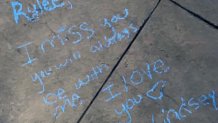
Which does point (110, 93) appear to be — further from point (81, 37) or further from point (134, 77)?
point (81, 37)

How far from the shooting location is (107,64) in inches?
150

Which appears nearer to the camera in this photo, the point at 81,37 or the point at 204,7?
the point at 81,37

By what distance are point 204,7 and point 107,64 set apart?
1123 millimetres

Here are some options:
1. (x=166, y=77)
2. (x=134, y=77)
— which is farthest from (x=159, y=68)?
(x=134, y=77)

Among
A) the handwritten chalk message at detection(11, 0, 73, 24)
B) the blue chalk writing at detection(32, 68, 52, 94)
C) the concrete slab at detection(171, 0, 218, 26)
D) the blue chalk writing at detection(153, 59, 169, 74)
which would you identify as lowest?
the blue chalk writing at detection(153, 59, 169, 74)

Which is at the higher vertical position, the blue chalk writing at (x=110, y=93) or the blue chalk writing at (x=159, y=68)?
the blue chalk writing at (x=159, y=68)

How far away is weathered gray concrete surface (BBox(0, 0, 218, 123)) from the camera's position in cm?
364

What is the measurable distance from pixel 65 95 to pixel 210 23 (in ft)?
5.09

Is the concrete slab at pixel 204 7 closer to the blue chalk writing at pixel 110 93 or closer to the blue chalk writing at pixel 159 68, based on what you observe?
the blue chalk writing at pixel 159 68

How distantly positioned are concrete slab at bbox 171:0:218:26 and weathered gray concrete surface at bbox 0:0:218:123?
1 centimetres

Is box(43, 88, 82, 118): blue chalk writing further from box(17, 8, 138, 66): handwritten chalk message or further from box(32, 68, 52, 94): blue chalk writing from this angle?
box(17, 8, 138, 66): handwritten chalk message

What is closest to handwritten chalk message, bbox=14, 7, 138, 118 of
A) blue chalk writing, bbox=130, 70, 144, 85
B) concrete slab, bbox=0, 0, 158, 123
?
concrete slab, bbox=0, 0, 158, 123

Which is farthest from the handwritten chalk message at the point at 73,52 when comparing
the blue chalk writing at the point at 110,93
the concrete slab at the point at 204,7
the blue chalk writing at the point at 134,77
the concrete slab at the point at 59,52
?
the concrete slab at the point at 204,7

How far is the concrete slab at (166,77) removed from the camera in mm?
3668
